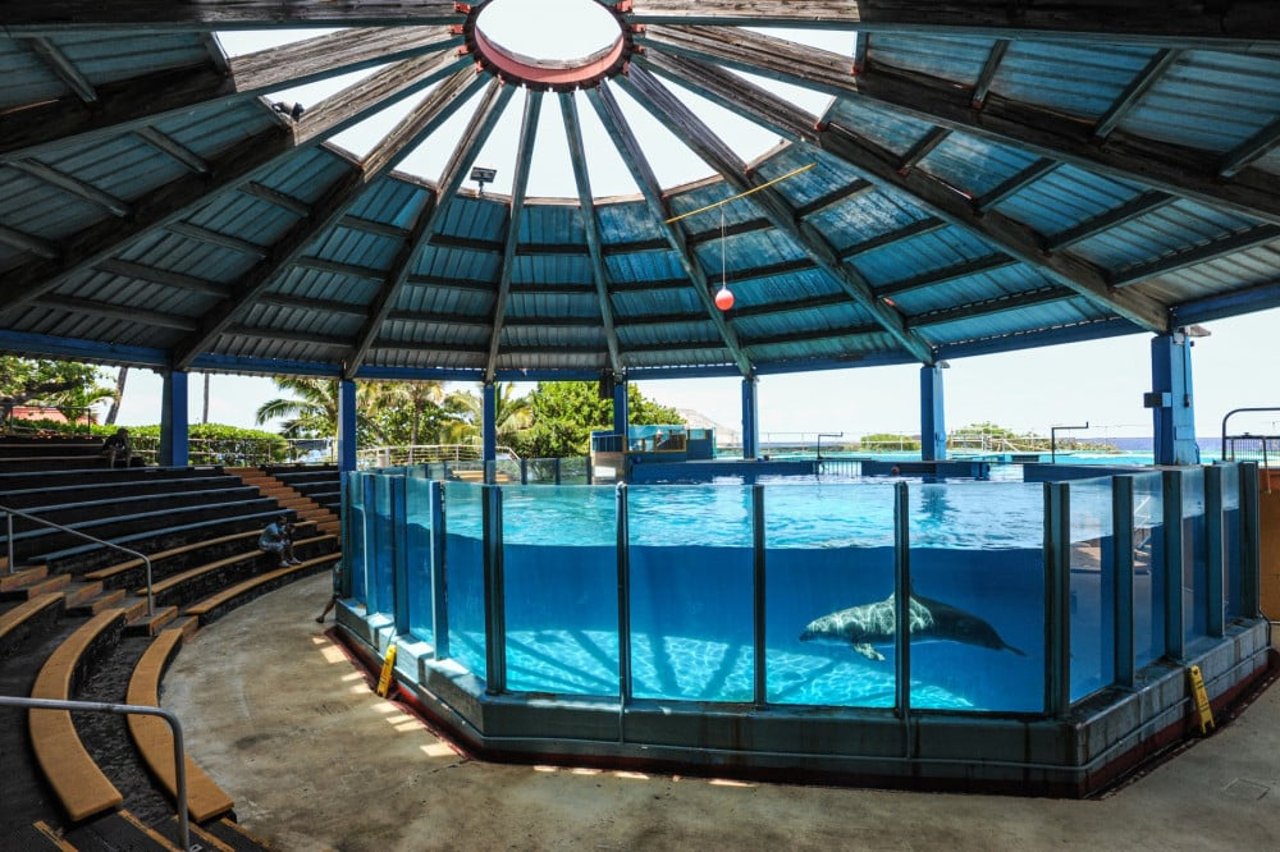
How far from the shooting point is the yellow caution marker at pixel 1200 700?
284 inches

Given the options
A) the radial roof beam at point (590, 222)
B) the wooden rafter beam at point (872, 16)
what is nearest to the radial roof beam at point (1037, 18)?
the wooden rafter beam at point (872, 16)

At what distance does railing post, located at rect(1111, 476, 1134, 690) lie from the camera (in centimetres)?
673

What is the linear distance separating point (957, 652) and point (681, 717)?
2.77m

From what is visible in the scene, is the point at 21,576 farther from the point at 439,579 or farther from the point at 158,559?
the point at 439,579

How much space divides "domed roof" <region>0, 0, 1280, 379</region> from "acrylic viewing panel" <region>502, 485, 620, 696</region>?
18.7ft

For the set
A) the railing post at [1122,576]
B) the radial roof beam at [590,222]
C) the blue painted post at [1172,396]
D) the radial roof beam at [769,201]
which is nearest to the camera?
the railing post at [1122,576]

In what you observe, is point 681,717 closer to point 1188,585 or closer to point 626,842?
point 626,842

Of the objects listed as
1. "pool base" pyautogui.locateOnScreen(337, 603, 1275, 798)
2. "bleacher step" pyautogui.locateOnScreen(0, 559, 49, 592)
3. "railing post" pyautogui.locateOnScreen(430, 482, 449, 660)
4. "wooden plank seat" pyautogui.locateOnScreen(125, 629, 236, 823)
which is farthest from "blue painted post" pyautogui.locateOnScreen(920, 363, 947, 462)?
"bleacher step" pyautogui.locateOnScreen(0, 559, 49, 592)

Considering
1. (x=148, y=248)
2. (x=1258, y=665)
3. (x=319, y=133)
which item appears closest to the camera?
(x=1258, y=665)

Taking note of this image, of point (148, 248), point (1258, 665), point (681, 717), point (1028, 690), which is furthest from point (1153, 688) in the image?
point (148, 248)

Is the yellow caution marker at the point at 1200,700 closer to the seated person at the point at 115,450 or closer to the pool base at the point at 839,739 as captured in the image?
the pool base at the point at 839,739

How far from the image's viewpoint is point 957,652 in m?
6.67

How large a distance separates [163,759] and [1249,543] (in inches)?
496

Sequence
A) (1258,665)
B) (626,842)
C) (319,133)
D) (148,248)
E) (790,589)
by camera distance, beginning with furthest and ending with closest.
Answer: (148,248), (319,133), (1258,665), (790,589), (626,842)
